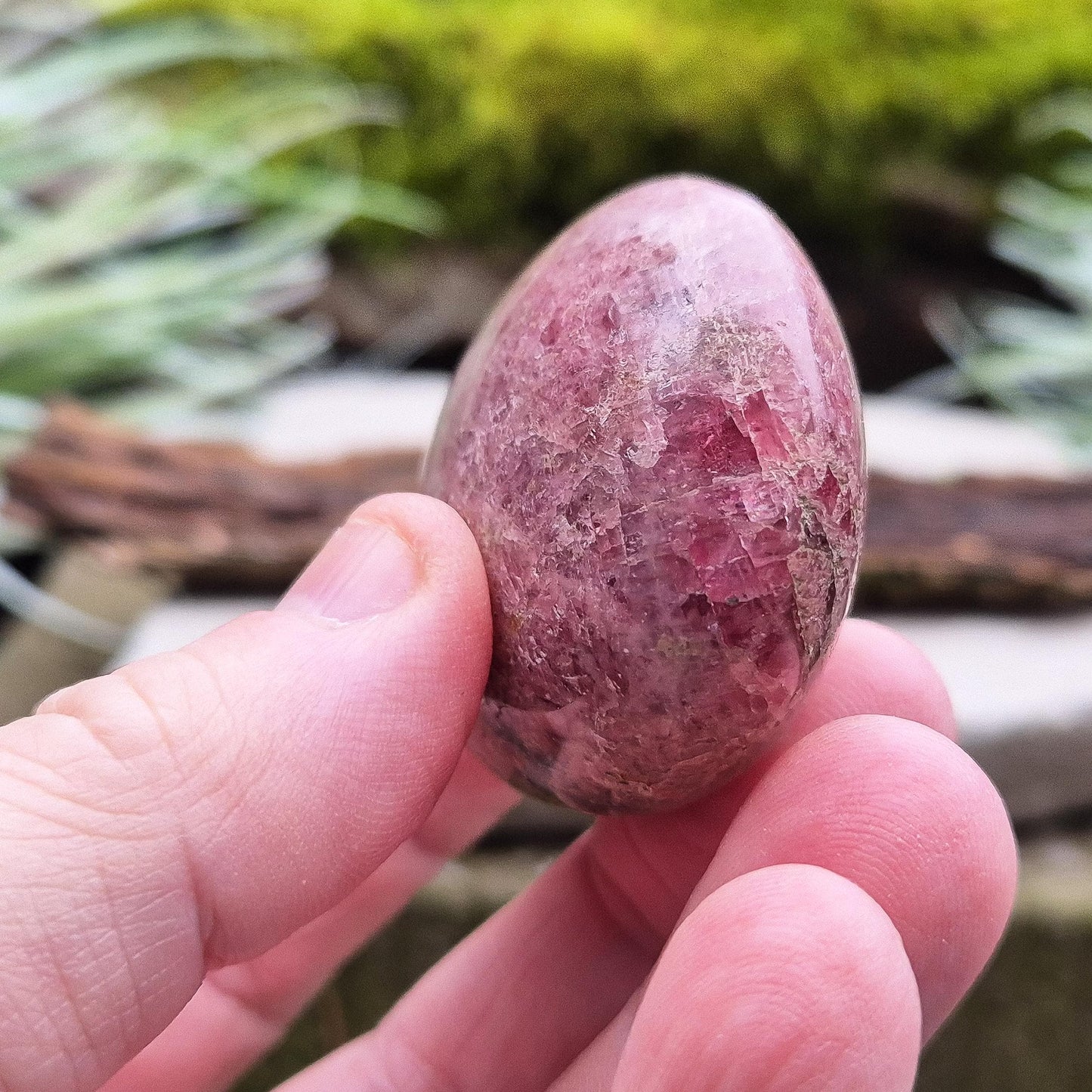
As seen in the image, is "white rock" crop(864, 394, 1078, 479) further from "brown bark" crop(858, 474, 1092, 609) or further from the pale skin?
the pale skin

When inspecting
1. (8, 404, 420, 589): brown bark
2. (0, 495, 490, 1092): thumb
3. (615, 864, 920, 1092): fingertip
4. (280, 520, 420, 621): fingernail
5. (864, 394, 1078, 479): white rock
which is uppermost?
(280, 520, 420, 621): fingernail

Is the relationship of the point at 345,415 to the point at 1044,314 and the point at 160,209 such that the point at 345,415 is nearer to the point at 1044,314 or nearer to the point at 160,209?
the point at 160,209

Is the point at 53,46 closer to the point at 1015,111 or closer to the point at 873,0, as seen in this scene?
the point at 873,0

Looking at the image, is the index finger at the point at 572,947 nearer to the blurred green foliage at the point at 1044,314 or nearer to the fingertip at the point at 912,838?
the fingertip at the point at 912,838

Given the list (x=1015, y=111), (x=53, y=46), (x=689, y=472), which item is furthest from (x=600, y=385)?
(x=53, y=46)

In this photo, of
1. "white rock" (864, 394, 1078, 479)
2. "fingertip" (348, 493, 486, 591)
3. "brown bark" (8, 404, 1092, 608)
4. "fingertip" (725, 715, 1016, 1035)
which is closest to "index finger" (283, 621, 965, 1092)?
"fingertip" (725, 715, 1016, 1035)

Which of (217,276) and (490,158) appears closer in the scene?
(217,276)

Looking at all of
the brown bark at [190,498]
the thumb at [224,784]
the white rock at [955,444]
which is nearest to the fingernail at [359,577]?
the thumb at [224,784]
